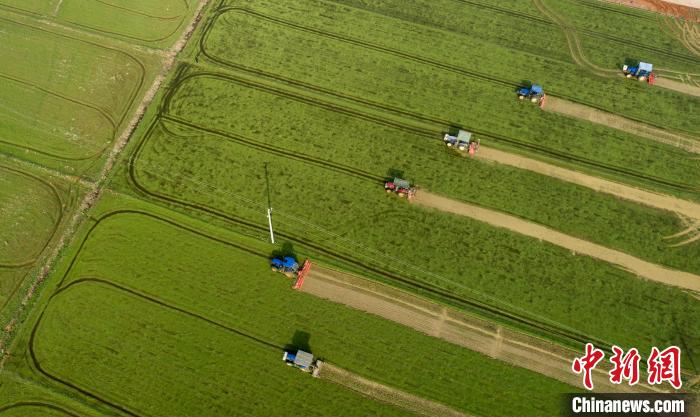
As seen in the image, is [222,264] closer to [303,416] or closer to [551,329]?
[303,416]

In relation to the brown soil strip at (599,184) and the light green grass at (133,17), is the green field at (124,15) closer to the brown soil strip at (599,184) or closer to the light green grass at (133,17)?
the light green grass at (133,17)

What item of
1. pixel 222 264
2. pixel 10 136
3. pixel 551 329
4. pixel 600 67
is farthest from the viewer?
pixel 600 67

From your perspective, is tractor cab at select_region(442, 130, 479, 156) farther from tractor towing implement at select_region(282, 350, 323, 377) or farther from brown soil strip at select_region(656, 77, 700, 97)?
tractor towing implement at select_region(282, 350, 323, 377)

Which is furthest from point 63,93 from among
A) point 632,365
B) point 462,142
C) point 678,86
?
point 678,86

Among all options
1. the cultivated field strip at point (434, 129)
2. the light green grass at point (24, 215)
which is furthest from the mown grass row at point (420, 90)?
the light green grass at point (24, 215)

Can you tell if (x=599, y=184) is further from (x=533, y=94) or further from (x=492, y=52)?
(x=492, y=52)

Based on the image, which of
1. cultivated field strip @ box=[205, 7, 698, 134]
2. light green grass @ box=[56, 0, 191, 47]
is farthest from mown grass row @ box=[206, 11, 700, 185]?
light green grass @ box=[56, 0, 191, 47]

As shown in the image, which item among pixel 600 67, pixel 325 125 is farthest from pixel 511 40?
pixel 325 125
